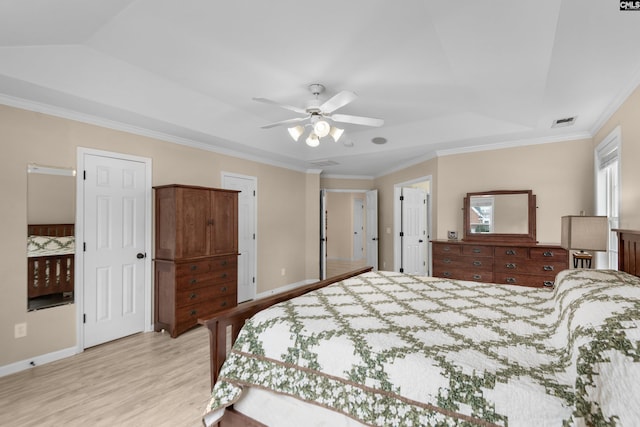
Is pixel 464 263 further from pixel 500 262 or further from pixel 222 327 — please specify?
pixel 222 327

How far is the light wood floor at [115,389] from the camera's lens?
208cm

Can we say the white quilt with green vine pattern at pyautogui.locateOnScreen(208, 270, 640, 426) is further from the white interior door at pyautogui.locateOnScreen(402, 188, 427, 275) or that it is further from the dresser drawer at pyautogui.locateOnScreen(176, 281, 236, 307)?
the white interior door at pyautogui.locateOnScreen(402, 188, 427, 275)

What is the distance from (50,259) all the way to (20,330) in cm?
64

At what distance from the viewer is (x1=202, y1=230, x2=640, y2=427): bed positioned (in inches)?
41.6

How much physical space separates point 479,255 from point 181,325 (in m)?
3.79

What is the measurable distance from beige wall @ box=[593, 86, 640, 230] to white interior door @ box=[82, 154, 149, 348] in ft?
15.2

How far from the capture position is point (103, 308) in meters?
3.30

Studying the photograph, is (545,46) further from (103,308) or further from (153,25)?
(103,308)

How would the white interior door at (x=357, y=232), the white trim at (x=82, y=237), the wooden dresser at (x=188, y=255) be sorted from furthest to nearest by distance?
the white interior door at (x=357, y=232)
the wooden dresser at (x=188, y=255)
the white trim at (x=82, y=237)

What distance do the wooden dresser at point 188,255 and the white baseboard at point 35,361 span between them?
835mm

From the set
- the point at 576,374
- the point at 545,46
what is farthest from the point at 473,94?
the point at 576,374

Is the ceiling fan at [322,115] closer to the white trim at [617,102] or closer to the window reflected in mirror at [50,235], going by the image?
the white trim at [617,102]

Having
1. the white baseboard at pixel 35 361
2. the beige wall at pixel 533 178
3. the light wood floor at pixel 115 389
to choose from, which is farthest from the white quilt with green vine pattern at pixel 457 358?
the beige wall at pixel 533 178

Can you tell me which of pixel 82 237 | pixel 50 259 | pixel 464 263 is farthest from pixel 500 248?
pixel 50 259
